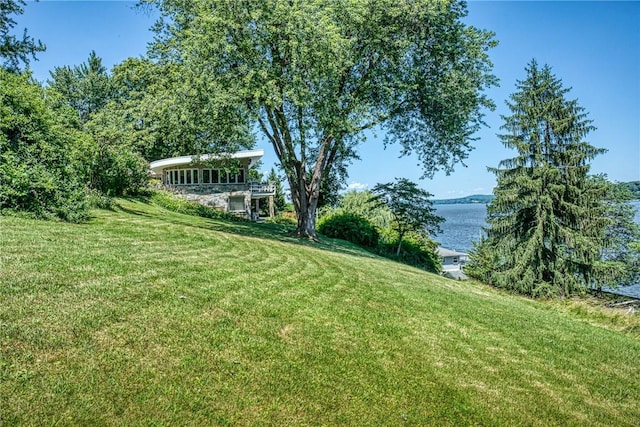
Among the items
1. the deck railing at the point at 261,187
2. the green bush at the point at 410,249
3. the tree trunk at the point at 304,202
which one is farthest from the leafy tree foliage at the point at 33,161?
the deck railing at the point at 261,187

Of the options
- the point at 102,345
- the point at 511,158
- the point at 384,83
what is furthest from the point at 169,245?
the point at 511,158

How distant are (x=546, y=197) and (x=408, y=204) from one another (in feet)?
29.3

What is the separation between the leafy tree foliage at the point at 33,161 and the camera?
9.53 m

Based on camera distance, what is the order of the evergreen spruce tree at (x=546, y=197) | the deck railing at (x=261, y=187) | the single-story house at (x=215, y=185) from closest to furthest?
the evergreen spruce tree at (x=546, y=197) → the single-story house at (x=215, y=185) → the deck railing at (x=261, y=187)

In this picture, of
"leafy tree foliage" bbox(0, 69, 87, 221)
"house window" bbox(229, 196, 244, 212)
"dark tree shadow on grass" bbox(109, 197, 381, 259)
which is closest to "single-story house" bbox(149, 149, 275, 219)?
"house window" bbox(229, 196, 244, 212)

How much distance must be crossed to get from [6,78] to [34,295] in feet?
34.2

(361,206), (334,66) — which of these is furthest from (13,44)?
(361,206)

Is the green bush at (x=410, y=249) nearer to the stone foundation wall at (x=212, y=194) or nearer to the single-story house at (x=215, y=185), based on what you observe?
the single-story house at (x=215, y=185)

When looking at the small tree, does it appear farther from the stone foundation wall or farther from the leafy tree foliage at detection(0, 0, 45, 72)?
the leafy tree foliage at detection(0, 0, 45, 72)

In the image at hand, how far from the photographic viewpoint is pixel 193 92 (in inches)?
557

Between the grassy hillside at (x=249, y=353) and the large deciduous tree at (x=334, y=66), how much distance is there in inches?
325

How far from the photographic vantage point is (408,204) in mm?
27750

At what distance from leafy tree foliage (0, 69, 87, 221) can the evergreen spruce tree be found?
26.3 metres

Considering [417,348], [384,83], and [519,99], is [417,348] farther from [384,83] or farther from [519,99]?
[519,99]
